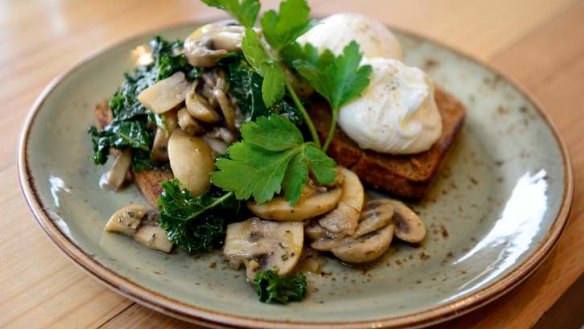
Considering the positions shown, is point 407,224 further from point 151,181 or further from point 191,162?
point 151,181

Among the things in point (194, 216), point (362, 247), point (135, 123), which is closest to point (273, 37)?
point (135, 123)

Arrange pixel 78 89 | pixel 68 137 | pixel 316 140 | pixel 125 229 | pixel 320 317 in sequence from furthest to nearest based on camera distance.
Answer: pixel 78 89, pixel 68 137, pixel 316 140, pixel 125 229, pixel 320 317

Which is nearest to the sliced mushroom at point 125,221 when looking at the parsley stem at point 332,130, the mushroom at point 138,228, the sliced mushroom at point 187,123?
the mushroom at point 138,228

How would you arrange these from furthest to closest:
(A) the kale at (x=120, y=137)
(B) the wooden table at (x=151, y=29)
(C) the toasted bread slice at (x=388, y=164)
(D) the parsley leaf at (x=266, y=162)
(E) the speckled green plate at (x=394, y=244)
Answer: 1. (C) the toasted bread slice at (x=388, y=164)
2. (A) the kale at (x=120, y=137)
3. (D) the parsley leaf at (x=266, y=162)
4. (B) the wooden table at (x=151, y=29)
5. (E) the speckled green plate at (x=394, y=244)

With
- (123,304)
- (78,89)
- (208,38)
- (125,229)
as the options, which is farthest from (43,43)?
(123,304)

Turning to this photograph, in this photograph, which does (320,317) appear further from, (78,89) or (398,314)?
(78,89)

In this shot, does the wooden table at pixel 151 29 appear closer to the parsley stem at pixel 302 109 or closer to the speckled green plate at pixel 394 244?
the speckled green plate at pixel 394 244
